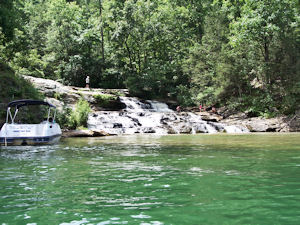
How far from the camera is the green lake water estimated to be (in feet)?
14.5

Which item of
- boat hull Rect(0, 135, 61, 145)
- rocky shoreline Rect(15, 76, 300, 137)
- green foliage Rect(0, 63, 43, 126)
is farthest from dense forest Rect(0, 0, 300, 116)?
boat hull Rect(0, 135, 61, 145)

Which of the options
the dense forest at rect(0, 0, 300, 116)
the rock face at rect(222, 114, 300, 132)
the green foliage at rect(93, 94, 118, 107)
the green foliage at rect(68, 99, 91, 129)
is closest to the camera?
the green foliage at rect(68, 99, 91, 129)

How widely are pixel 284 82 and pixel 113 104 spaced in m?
17.9

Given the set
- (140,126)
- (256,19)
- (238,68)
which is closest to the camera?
(140,126)

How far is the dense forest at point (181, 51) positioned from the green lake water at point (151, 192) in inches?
773

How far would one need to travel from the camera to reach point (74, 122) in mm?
25297

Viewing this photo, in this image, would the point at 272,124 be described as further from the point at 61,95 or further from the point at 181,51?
the point at 181,51

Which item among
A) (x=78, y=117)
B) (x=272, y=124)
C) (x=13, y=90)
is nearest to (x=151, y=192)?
(x=13, y=90)

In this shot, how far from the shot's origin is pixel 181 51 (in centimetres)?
4969

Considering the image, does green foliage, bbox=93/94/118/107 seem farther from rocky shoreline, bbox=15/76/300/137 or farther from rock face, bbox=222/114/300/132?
rock face, bbox=222/114/300/132

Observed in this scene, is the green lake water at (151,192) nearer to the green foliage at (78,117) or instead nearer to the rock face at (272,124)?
the green foliage at (78,117)

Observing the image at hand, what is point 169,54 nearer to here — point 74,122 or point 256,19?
point 256,19

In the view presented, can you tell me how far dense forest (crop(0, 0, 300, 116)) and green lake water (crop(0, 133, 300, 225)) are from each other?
773 inches

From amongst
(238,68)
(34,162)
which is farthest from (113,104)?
(34,162)
